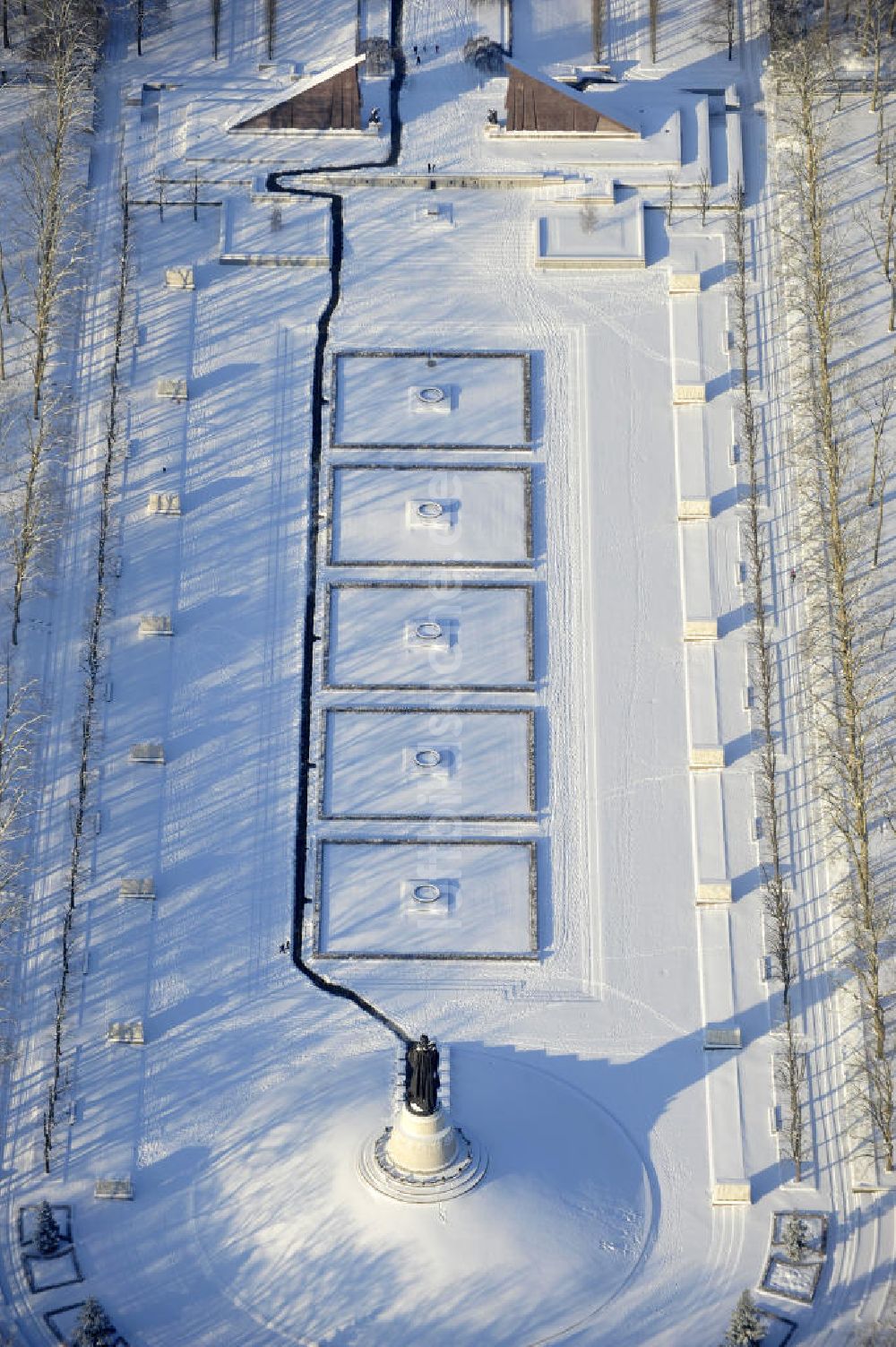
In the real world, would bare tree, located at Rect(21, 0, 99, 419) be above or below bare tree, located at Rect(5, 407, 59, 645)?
above

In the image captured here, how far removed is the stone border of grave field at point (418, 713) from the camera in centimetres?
13350

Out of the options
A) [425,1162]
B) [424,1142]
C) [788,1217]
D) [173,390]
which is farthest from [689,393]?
[425,1162]

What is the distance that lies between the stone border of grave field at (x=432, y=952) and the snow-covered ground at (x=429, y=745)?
20 cm

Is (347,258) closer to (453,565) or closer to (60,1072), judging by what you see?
(453,565)

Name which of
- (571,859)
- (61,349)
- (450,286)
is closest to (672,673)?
(571,859)

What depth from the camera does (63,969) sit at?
129m

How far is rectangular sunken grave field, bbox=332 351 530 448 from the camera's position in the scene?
475 feet

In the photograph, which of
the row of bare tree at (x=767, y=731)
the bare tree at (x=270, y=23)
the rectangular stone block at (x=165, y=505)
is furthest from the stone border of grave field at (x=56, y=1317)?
the bare tree at (x=270, y=23)

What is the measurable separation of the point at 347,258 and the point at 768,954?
44.1 meters

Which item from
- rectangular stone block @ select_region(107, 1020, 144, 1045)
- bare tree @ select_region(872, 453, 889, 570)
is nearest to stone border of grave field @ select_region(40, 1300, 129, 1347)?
rectangular stone block @ select_region(107, 1020, 144, 1045)

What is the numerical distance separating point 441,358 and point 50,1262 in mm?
→ 50225

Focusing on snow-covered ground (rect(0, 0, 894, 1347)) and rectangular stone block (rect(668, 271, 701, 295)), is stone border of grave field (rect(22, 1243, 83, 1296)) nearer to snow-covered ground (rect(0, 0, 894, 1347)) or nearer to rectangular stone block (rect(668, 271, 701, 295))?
snow-covered ground (rect(0, 0, 894, 1347))

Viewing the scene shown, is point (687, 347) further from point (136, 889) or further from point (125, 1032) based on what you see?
point (125, 1032)

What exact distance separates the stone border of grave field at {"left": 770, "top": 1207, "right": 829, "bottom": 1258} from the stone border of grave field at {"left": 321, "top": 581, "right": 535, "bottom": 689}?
91.1 feet
